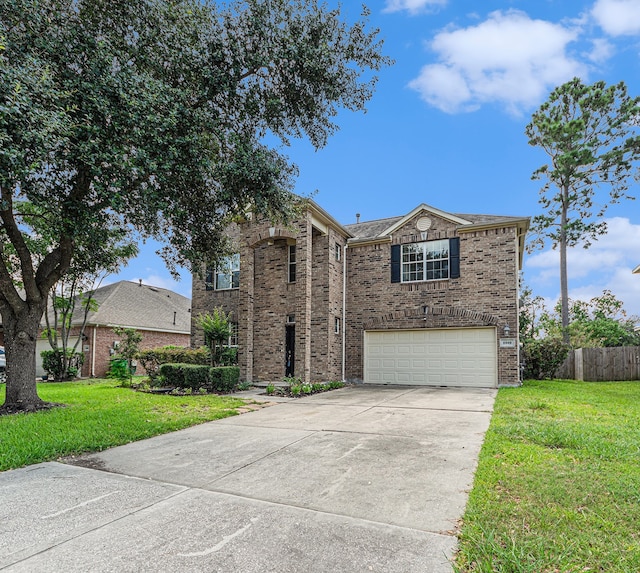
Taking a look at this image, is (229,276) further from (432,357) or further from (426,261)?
(432,357)

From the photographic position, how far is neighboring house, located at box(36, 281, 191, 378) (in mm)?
19469

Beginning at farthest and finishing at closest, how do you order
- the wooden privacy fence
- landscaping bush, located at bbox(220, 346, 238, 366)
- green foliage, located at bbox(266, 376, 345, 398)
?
the wooden privacy fence → landscaping bush, located at bbox(220, 346, 238, 366) → green foliage, located at bbox(266, 376, 345, 398)

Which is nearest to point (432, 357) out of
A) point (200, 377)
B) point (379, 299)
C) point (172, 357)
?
point (379, 299)

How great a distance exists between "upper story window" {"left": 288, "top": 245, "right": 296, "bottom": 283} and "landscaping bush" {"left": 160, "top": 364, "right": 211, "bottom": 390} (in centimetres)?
434

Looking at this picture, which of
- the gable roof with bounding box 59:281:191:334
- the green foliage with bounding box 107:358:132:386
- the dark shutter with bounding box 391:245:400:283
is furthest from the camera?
the gable roof with bounding box 59:281:191:334

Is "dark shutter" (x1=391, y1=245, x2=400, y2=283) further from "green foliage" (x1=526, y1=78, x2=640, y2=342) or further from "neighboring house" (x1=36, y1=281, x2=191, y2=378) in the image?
"neighboring house" (x1=36, y1=281, x2=191, y2=378)

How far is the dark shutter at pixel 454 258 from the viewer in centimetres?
1428

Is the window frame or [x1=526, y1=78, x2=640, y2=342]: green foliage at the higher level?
[x1=526, y1=78, x2=640, y2=342]: green foliage

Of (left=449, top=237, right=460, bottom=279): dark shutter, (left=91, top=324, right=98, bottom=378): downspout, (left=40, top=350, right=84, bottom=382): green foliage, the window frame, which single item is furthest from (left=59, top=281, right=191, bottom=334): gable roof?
(left=449, top=237, right=460, bottom=279): dark shutter

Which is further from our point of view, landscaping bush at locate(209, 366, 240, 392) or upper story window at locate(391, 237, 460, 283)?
upper story window at locate(391, 237, 460, 283)

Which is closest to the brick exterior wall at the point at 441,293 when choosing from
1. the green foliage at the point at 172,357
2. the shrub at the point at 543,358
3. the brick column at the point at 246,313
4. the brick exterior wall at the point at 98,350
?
the shrub at the point at 543,358

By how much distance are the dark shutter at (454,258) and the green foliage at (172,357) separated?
29.4 feet

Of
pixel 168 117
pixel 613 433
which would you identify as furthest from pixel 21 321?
pixel 613 433

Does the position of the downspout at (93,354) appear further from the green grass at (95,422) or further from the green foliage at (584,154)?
the green foliage at (584,154)
